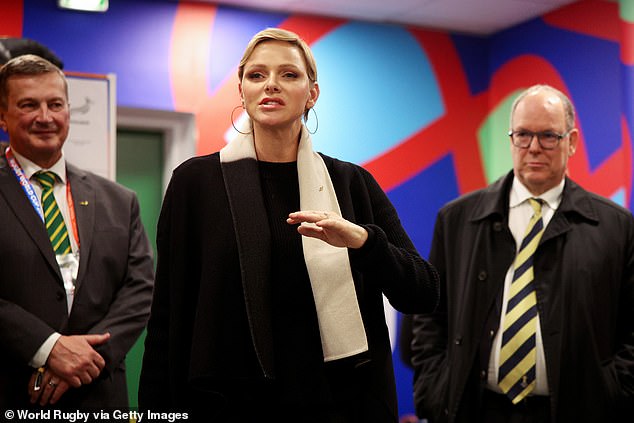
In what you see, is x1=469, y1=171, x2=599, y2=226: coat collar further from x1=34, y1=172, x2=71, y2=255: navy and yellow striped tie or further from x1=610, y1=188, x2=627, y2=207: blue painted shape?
x1=610, y1=188, x2=627, y2=207: blue painted shape

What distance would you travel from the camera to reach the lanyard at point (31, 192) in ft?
10.4

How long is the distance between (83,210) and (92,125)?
128 cm

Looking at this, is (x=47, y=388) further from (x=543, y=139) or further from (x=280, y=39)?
(x=543, y=139)

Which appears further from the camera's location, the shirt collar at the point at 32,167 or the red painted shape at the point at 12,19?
the red painted shape at the point at 12,19

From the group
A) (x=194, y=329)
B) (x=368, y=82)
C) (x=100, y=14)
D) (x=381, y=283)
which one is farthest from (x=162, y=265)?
(x=368, y=82)

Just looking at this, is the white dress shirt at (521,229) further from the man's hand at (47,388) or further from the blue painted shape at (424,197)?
the blue painted shape at (424,197)

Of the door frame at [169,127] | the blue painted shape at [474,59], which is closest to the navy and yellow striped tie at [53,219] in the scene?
the door frame at [169,127]

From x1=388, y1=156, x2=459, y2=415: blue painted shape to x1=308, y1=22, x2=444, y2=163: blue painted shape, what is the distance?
0.32m

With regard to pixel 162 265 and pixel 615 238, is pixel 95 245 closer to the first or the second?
pixel 162 265

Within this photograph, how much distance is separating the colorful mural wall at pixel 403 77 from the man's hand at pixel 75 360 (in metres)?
2.64

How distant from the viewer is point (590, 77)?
5.68 m

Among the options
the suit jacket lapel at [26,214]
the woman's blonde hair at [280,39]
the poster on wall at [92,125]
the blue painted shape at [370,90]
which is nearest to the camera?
the woman's blonde hair at [280,39]

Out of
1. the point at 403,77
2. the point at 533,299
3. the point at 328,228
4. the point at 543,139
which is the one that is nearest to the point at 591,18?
the point at 403,77

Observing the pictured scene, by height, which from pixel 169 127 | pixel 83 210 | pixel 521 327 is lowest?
pixel 521 327
